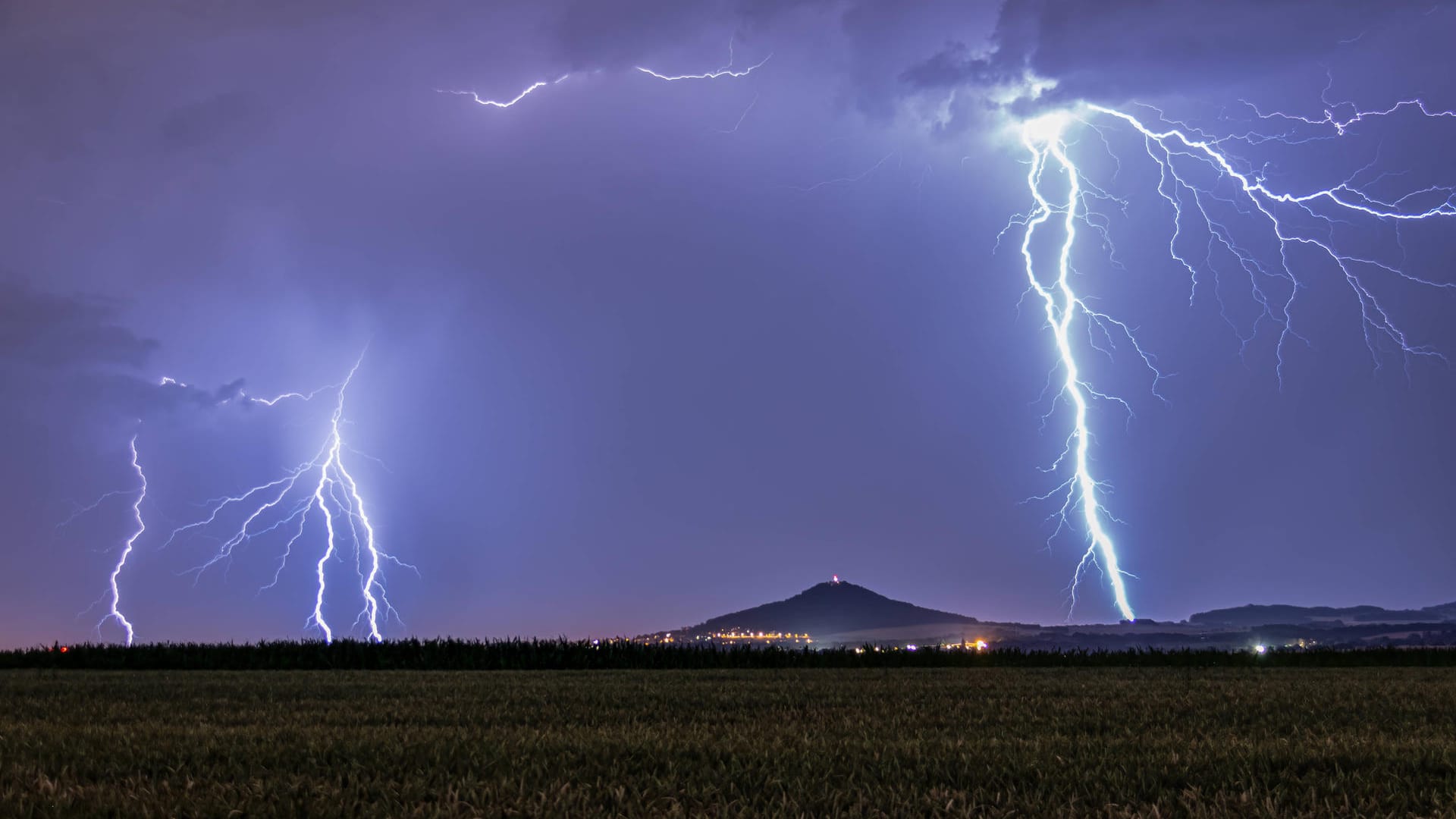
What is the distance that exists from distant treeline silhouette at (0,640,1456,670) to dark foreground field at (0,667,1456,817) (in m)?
17.9

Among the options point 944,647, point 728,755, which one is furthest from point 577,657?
point 728,755

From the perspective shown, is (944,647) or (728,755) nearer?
(728,755)

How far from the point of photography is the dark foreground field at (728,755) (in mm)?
4832

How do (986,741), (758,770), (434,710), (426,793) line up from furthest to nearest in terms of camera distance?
1. (434,710)
2. (986,741)
3. (758,770)
4. (426,793)

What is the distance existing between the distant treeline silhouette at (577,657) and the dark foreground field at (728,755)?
58.8 feet

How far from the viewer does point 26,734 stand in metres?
7.82

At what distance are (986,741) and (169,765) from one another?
4844 millimetres

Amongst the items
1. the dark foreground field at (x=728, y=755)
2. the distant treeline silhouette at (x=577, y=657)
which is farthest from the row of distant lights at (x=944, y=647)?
the dark foreground field at (x=728, y=755)

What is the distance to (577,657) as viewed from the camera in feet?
100

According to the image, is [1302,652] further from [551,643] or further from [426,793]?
[426,793]

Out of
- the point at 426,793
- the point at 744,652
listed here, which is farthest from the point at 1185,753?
the point at 744,652

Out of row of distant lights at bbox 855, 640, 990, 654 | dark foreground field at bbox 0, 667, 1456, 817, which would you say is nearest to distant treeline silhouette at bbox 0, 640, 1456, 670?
row of distant lights at bbox 855, 640, 990, 654

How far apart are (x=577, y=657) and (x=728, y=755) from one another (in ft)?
82.8

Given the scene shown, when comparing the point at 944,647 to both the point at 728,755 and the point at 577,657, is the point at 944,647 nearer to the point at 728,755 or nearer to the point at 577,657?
the point at 577,657
